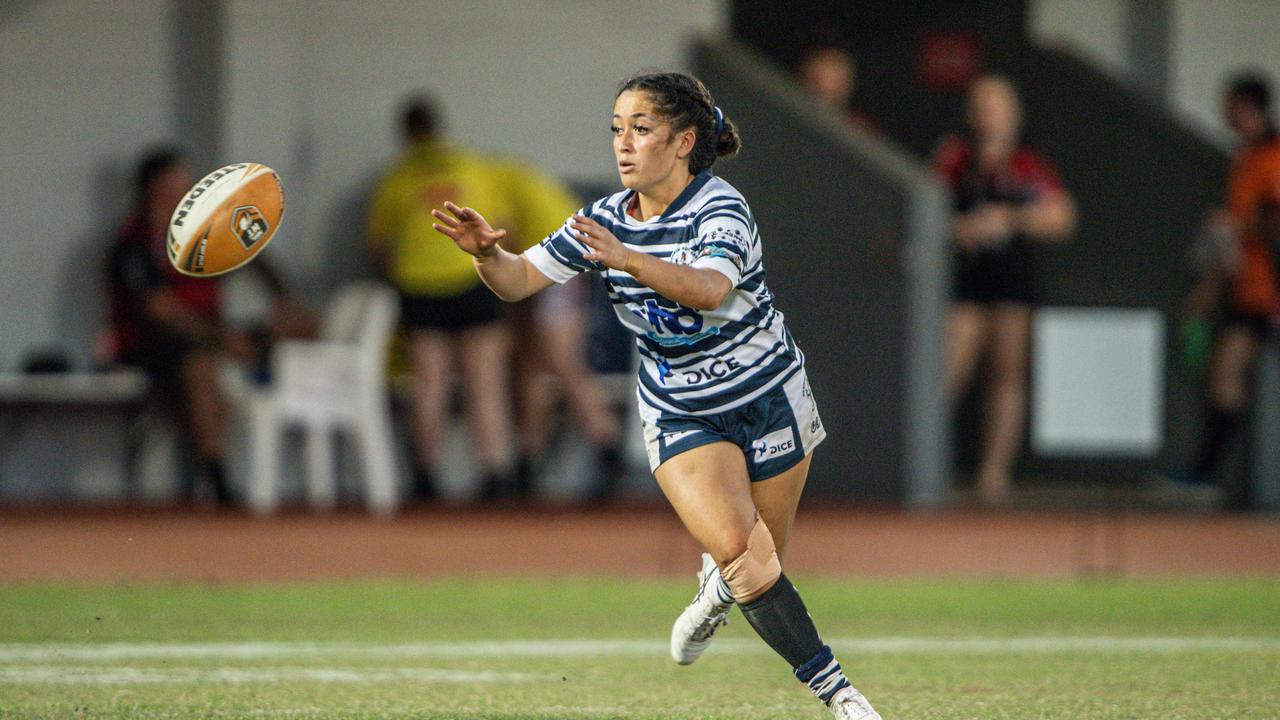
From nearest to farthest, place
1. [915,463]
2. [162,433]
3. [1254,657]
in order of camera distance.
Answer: [1254,657]
[915,463]
[162,433]

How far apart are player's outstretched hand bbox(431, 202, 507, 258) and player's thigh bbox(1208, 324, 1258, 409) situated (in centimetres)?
855

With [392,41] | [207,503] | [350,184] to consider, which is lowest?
[207,503]

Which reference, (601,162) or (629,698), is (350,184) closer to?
(601,162)

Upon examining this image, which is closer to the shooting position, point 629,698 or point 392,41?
point 629,698

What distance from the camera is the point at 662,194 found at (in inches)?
205

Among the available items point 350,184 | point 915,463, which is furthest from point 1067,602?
point 350,184

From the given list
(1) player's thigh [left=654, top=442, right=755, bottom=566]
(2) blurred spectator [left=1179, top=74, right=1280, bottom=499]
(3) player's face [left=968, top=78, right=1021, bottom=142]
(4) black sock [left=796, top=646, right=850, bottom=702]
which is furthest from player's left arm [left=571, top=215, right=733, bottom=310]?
(2) blurred spectator [left=1179, top=74, right=1280, bottom=499]

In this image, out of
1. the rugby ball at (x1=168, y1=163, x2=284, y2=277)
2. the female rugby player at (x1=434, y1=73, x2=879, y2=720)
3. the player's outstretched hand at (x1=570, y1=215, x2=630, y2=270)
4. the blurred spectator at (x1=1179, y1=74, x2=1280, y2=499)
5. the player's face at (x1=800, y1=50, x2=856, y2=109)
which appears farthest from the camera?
the player's face at (x1=800, y1=50, x2=856, y2=109)

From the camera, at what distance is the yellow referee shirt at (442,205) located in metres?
12.2

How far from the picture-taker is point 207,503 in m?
12.6

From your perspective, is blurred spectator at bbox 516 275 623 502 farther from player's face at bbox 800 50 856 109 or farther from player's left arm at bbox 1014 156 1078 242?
player's left arm at bbox 1014 156 1078 242

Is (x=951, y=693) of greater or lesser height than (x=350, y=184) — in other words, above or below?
below

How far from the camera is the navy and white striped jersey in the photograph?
16.7 ft

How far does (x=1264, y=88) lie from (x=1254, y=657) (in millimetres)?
6366
